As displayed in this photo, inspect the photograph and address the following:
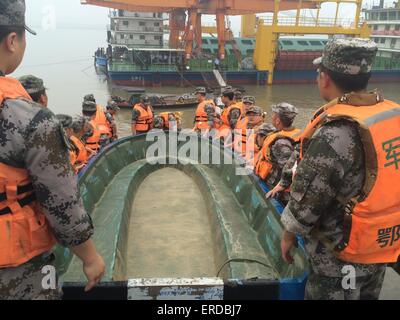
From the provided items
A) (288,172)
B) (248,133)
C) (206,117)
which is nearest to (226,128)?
(206,117)

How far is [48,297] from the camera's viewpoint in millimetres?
1807

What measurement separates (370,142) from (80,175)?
3.83 m

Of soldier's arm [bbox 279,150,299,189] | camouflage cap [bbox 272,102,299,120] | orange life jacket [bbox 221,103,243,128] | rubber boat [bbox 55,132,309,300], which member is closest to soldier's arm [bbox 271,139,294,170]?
camouflage cap [bbox 272,102,299,120]

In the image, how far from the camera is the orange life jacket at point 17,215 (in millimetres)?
1506

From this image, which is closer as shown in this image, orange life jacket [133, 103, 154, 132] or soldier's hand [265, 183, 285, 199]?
soldier's hand [265, 183, 285, 199]

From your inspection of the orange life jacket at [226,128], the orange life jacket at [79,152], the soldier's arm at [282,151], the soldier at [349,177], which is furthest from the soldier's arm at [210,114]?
the soldier at [349,177]

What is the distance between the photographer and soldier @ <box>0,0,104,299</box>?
1470 mm

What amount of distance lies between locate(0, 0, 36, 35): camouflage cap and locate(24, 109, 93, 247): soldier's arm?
391 millimetres

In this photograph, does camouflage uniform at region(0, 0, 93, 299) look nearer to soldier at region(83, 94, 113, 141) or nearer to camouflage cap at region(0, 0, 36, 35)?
camouflage cap at region(0, 0, 36, 35)

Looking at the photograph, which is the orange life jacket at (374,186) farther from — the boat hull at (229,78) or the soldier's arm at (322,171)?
the boat hull at (229,78)

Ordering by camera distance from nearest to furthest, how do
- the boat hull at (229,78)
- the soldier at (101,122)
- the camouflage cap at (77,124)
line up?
the camouflage cap at (77,124) < the soldier at (101,122) < the boat hull at (229,78)

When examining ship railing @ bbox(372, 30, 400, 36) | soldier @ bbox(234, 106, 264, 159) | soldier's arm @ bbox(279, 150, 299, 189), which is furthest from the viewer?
ship railing @ bbox(372, 30, 400, 36)

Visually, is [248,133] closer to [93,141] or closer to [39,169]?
[93,141]

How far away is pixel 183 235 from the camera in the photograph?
4.42 metres
